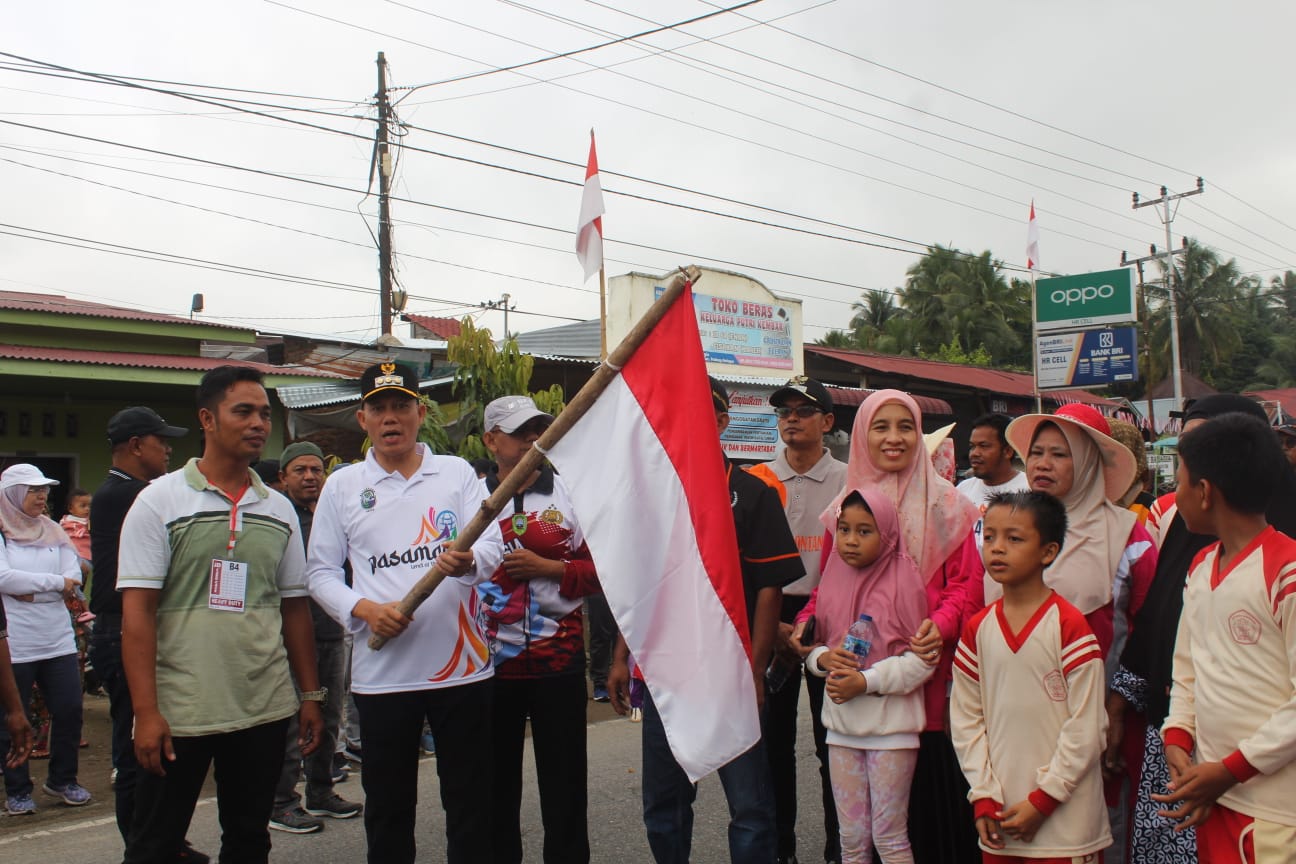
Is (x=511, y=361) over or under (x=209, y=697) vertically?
over

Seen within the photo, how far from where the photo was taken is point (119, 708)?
4301 mm

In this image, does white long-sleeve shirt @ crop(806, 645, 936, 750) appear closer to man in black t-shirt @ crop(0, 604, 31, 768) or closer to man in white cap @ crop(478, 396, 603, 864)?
man in white cap @ crop(478, 396, 603, 864)

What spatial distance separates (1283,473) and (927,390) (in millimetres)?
21761

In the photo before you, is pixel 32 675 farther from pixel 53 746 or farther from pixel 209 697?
pixel 209 697

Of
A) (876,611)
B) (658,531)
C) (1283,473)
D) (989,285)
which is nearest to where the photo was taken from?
(1283,473)

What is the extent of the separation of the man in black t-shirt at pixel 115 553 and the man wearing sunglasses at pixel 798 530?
2.73 metres

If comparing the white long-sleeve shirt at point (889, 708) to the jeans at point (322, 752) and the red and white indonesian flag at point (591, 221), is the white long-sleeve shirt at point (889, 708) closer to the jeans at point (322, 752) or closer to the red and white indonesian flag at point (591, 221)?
the jeans at point (322, 752)

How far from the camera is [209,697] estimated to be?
3.39 meters

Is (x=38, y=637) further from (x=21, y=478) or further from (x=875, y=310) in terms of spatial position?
(x=875, y=310)

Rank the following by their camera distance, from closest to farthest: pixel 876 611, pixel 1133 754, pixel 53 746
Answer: pixel 1133 754
pixel 876 611
pixel 53 746

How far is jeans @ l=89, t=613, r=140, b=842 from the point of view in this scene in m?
4.22

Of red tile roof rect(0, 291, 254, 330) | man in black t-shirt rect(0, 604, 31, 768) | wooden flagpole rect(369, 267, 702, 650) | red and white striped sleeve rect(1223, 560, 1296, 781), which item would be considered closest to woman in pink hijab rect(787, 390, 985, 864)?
red and white striped sleeve rect(1223, 560, 1296, 781)

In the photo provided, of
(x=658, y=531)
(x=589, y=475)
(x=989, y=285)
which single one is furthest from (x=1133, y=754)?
(x=989, y=285)

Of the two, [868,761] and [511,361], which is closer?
[868,761]
